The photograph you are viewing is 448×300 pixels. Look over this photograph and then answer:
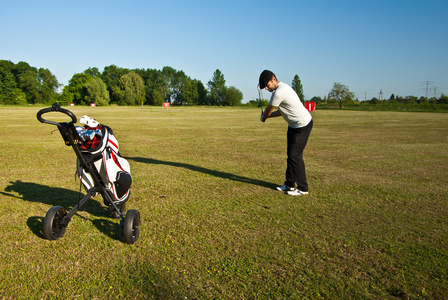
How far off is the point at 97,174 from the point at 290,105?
153 inches

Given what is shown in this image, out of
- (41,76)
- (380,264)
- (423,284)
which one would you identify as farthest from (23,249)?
(41,76)

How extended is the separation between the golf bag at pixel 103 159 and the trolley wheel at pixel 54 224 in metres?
0.48

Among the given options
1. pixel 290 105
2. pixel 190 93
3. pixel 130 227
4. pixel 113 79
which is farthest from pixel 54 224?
pixel 113 79

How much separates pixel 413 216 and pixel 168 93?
153 metres

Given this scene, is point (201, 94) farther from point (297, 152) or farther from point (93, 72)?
point (297, 152)

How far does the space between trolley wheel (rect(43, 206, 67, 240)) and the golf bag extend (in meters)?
0.48

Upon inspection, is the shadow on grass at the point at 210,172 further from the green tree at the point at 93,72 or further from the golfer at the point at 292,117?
the green tree at the point at 93,72

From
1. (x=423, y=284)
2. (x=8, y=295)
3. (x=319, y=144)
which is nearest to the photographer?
(x=8, y=295)

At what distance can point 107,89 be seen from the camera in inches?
5187

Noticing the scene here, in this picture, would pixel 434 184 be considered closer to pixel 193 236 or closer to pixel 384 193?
pixel 384 193

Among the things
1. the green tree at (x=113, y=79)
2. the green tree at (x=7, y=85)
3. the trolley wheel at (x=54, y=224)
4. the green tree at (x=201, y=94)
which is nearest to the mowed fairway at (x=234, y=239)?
the trolley wheel at (x=54, y=224)

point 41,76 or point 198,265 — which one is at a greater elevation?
point 41,76

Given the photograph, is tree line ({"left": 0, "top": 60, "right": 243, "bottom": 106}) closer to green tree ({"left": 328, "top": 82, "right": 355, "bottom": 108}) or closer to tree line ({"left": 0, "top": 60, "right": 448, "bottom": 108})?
tree line ({"left": 0, "top": 60, "right": 448, "bottom": 108})

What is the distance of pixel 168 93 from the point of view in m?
153
